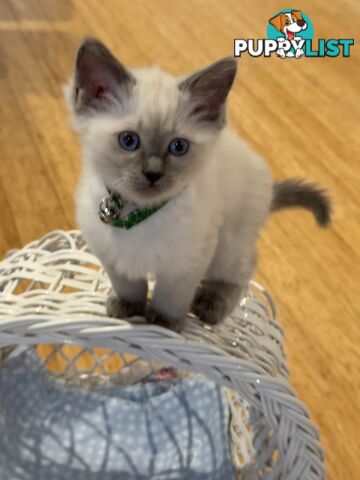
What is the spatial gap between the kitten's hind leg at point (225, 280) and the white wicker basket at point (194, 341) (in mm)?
40

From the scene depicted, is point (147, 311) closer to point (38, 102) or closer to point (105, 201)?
point (105, 201)

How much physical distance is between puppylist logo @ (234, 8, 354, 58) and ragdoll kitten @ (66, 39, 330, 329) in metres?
1.76

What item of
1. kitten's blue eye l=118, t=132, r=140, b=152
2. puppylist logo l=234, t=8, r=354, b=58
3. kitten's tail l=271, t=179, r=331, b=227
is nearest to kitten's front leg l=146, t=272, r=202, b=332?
kitten's blue eye l=118, t=132, r=140, b=152

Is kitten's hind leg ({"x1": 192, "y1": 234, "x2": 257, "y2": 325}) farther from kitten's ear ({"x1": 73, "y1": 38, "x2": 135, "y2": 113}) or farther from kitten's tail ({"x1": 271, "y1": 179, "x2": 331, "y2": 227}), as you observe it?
kitten's ear ({"x1": 73, "y1": 38, "x2": 135, "y2": 113})

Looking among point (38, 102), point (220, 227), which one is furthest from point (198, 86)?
point (38, 102)

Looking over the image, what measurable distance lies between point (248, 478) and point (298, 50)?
2034 millimetres

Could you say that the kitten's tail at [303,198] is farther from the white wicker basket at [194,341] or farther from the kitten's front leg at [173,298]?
the kitten's front leg at [173,298]

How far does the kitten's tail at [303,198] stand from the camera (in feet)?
4.10

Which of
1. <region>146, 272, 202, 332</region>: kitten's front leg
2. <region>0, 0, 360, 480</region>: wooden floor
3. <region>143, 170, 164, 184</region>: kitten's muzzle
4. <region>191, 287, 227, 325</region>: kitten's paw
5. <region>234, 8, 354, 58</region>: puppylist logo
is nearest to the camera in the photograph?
<region>143, 170, 164, 184</region>: kitten's muzzle

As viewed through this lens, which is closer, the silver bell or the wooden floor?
the silver bell

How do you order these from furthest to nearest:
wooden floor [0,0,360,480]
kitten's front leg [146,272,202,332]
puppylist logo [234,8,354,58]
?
puppylist logo [234,8,354,58] → wooden floor [0,0,360,480] → kitten's front leg [146,272,202,332]

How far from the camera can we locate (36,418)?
1.32 m

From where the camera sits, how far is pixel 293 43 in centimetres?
279

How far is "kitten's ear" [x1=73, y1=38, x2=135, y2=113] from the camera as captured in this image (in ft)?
2.65
